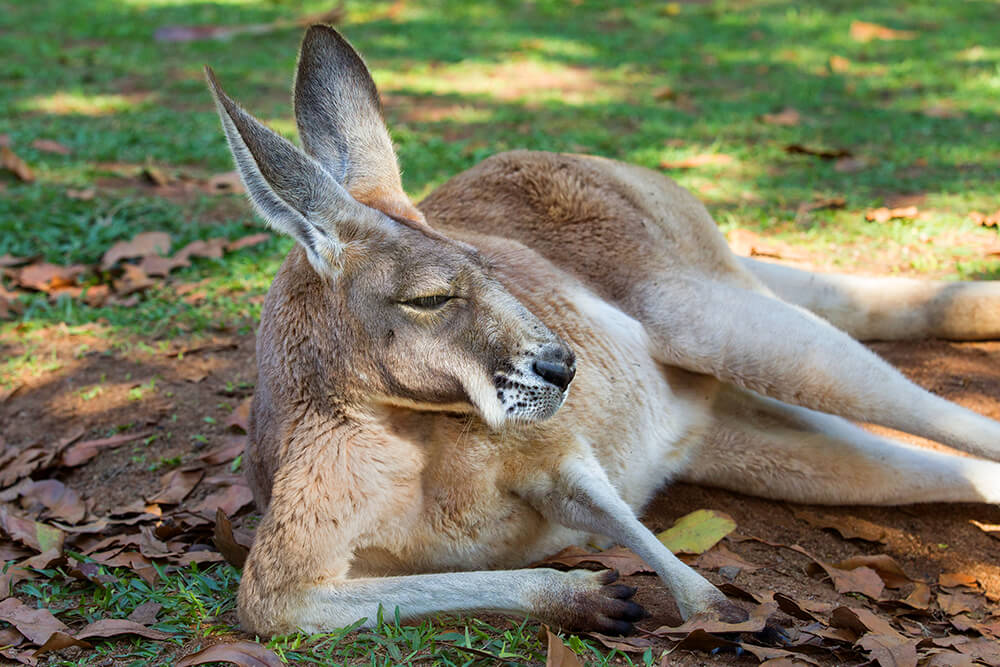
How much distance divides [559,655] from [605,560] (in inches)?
23.8

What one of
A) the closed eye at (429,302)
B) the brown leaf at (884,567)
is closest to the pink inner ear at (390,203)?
the closed eye at (429,302)

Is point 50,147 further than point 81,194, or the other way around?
point 50,147

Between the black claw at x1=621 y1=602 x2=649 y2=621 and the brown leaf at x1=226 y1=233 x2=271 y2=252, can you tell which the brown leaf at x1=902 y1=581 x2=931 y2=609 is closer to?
the black claw at x1=621 y1=602 x2=649 y2=621

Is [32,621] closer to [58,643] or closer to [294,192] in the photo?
[58,643]

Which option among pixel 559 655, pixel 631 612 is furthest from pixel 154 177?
pixel 559 655

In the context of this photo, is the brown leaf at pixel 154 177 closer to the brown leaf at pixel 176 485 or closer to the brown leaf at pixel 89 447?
the brown leaf at pixel 89 447

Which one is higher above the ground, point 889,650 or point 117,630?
point 889,650

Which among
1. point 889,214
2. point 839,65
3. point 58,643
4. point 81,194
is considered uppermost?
point 839,65

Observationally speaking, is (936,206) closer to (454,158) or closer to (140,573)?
(454,158)

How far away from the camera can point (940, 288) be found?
364 centimetres

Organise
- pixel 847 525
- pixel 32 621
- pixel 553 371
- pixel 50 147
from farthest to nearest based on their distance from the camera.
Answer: pixel 50 147, pixel 847 525, pixel 32 621, pixel 553 371

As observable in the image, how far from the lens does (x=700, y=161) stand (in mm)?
5523

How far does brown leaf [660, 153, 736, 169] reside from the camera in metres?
5.45

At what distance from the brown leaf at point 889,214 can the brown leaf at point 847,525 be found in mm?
1954
